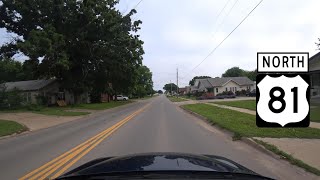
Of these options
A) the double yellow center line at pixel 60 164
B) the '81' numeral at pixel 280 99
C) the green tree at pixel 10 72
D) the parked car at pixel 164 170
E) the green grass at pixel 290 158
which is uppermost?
the green tree at pixel 10 72

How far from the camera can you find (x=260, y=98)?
6230mm

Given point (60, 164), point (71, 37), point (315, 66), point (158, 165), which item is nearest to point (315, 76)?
point (315, 66)

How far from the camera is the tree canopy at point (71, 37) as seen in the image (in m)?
49.0

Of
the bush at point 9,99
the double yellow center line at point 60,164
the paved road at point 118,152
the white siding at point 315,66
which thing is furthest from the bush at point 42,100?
the double yellow center line at point 60,164

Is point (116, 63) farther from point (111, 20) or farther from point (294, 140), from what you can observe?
point (294, 140)

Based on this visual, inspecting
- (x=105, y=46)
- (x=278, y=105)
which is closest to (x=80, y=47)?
(x=105, y=46)

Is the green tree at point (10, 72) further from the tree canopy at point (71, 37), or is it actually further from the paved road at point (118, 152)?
the paved road at point (118, 152)

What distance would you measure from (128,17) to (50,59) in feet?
48.0

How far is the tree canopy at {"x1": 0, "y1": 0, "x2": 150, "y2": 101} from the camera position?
4903 cm

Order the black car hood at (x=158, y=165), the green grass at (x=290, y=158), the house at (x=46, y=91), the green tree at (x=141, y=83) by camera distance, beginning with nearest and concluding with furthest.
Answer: the black car hood at (x=158, y=165) < the green grass at (x=290, y=158) < the house at (x=46, y=91) < the green tree at (x=141, y=83)

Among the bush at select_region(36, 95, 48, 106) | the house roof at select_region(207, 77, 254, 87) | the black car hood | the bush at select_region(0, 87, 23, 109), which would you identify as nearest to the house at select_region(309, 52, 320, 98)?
the bush at select_region(0, 87, 23, 109)

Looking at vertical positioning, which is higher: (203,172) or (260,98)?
(260,98)

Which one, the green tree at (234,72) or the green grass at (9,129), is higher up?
the green tree at (234,72)

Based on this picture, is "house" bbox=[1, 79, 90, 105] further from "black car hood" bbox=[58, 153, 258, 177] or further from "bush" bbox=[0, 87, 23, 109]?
"black car hood" bbox=[58, 153, 258, 177]
